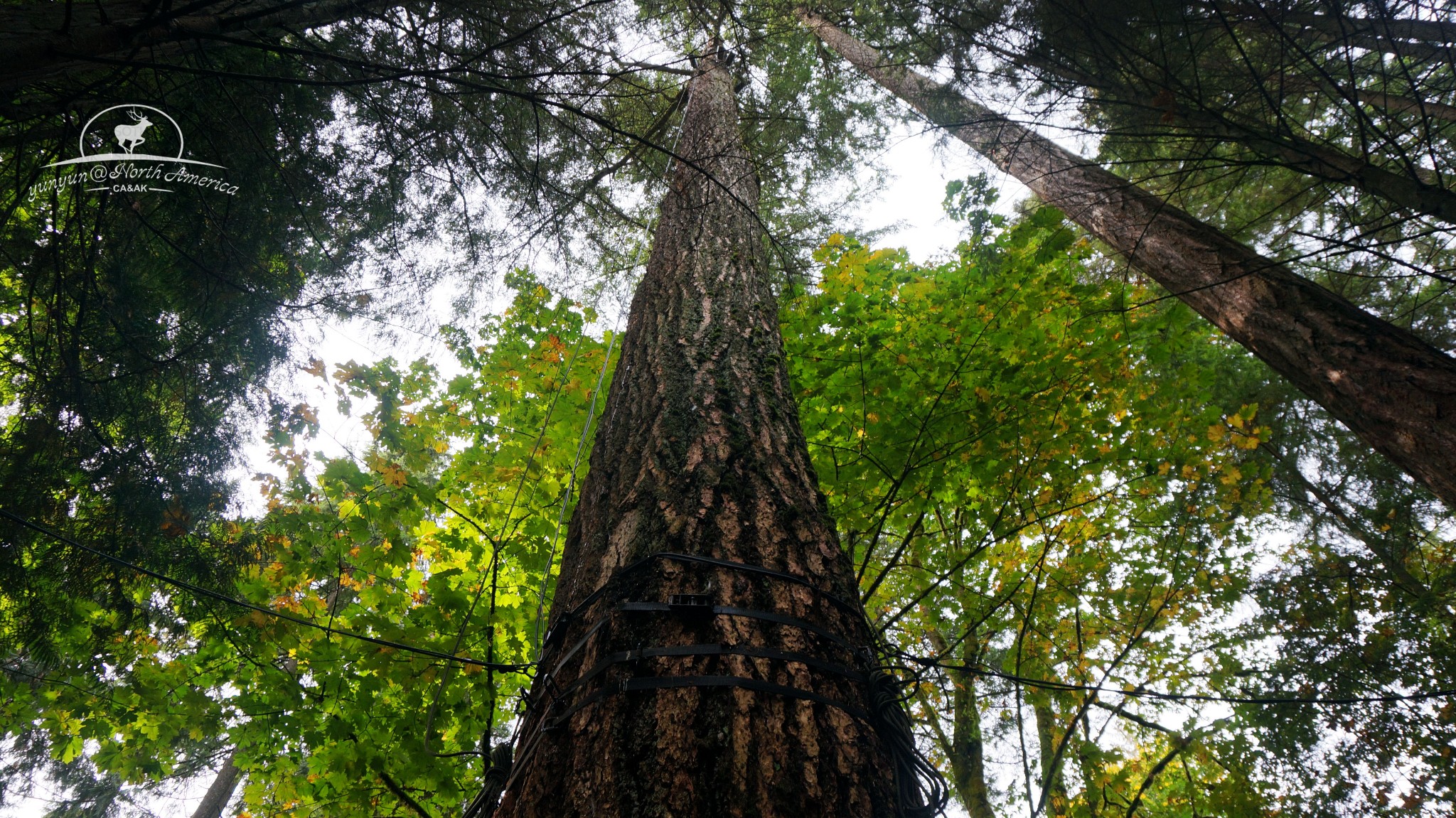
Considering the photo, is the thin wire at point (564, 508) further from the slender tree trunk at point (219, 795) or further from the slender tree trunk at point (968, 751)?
the slender tree trunk at point (219, 795)

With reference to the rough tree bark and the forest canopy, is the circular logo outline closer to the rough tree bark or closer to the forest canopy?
the forest canopy

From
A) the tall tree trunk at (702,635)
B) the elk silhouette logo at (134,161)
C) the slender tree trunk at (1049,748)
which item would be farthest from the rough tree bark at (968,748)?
the elk silhouette logo at (134,161)

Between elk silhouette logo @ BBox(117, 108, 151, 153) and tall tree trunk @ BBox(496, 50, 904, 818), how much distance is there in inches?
118

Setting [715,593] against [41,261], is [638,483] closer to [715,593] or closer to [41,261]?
[715,593]

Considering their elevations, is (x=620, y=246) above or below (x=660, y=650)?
above

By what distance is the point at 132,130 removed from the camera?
304cm

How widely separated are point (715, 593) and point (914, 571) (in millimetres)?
5076

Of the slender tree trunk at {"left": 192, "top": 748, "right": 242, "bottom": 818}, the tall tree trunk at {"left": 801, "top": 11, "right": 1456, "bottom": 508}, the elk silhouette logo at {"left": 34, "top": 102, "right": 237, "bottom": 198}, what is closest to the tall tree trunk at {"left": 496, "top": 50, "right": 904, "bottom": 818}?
the tall tree trunk at {"left": 801, "top": 11, "right": 1456, "bottom": 508}

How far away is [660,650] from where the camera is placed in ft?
3.87

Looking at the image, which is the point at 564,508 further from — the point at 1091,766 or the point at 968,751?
the point at 968,751

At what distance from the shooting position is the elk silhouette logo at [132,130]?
3.02 metres

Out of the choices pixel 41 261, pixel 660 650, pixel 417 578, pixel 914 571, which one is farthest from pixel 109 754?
pixel 914 571

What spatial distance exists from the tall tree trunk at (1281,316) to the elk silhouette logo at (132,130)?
3.89m

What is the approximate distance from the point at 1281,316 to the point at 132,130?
6.21m
